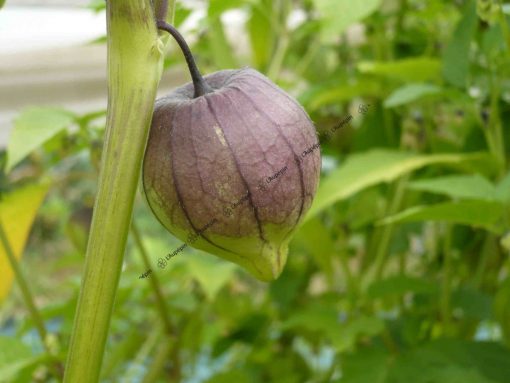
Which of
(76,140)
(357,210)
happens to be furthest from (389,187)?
(76,140)

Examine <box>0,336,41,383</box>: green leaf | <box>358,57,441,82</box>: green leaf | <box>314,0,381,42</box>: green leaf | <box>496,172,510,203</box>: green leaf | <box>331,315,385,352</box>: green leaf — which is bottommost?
<box>331,315,385,352</box>: green leaf

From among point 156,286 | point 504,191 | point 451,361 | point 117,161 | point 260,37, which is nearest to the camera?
point 117,161

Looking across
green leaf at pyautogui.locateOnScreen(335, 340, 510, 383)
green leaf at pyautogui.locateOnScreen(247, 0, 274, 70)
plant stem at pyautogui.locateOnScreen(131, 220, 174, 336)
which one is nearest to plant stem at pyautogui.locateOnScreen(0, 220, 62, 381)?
plant stem at pyautogui.locateOnScreen(131, 220, 174, 336)

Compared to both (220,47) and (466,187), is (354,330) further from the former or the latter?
(220,47)

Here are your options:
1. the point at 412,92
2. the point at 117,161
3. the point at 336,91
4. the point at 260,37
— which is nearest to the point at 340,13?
the point at 412,92

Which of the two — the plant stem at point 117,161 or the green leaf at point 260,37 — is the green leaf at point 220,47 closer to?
the green leaf at point 260,37

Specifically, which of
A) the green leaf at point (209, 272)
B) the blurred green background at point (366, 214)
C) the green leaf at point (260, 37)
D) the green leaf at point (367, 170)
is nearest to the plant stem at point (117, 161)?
the blurred green background at point (366, 214)

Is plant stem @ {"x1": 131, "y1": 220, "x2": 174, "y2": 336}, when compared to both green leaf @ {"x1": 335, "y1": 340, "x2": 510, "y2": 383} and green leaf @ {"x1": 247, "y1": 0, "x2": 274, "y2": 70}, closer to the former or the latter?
green leaf @ {"x1": 335, "y1": 340, "x2": 510, "y2": 383}

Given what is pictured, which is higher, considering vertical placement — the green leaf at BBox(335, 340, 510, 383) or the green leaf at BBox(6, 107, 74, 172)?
the green leaf at BBox(6, 107, 74, 172)
